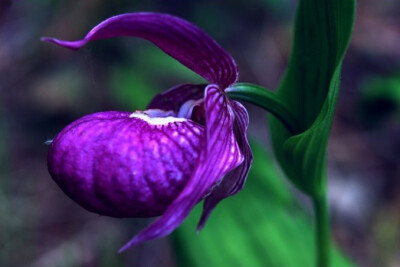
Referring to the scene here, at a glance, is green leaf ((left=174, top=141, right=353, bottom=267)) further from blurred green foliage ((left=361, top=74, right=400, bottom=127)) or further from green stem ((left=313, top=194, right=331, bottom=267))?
A: blurred green foliage ((left=361, top=74, right=400, bottom=127))

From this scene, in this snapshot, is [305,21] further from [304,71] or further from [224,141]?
[224,141]

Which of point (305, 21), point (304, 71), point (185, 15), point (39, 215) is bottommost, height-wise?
point (39, 215)

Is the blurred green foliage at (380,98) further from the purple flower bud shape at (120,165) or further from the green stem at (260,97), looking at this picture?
the purple flower bud shape at (120,165)

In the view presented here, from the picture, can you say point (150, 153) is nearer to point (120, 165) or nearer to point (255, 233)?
point (120, 165)

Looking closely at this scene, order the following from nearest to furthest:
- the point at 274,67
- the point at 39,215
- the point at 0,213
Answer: the point at 0,213 → the point at 39,215 → the point at 274,67

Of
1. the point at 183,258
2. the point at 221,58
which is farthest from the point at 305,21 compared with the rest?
the point at 183,258

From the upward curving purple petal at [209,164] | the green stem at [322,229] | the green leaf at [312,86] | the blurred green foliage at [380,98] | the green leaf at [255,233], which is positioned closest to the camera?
the upward curving purple petal at [209,164]

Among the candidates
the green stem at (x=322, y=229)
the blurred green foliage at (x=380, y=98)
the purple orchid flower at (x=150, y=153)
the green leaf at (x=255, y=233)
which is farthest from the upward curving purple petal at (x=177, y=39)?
the blurred green foliage at (x=380, y=98)
